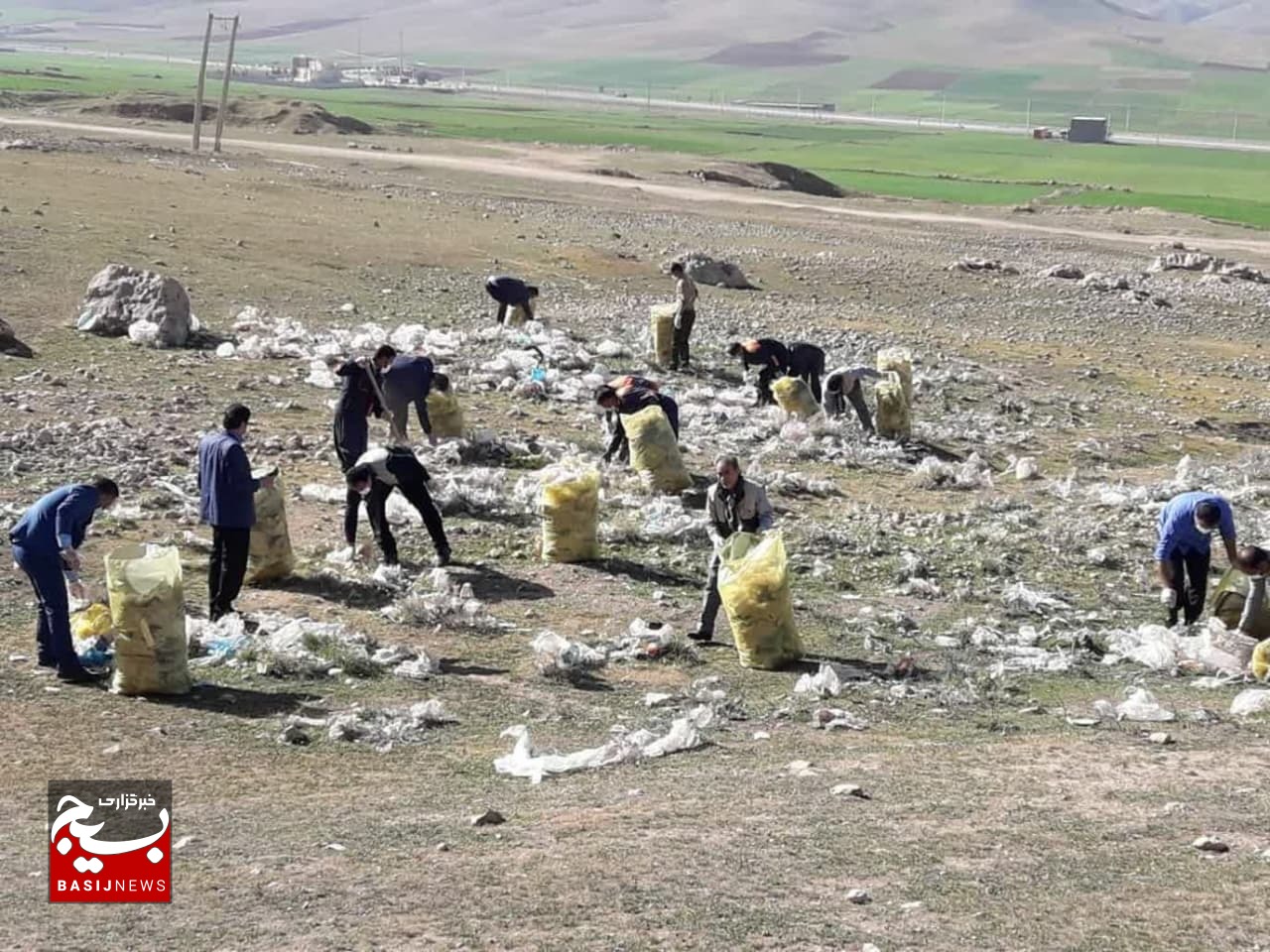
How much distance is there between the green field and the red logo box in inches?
1780

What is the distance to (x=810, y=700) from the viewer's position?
34.8 feet

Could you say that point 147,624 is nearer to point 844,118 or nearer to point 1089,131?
point 1089,131

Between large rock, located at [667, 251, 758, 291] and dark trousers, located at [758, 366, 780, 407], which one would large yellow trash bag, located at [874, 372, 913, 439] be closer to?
dark trousers, located at [758, 366, 780, 407]

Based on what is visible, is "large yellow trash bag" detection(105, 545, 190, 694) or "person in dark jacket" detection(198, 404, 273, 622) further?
"person in dark jacket" detection(198, 404, 273, 622)

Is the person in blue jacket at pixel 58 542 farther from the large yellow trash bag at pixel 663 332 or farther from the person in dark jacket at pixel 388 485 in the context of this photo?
the large yellow trash bag at pixel 663 332

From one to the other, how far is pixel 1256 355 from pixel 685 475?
48.7 ft

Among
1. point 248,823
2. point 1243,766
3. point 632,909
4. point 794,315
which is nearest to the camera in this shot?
point 632,909

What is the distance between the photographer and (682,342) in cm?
2170

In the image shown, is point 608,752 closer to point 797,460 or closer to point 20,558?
point 20,558

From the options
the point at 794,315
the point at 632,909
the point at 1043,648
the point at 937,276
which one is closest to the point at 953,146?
the point at 937,276

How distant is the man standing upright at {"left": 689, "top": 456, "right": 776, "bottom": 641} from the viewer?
11.6 metres

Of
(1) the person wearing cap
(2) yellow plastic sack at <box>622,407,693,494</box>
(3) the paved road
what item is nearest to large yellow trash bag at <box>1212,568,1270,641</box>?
(2) yellow plastic sack at <box>622,407,693,494</box>

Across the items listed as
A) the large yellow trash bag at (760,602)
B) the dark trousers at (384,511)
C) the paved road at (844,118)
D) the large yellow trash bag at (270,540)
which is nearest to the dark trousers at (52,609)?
the large yellow trash bag at (270,540)

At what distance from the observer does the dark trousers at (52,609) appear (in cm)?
1002
